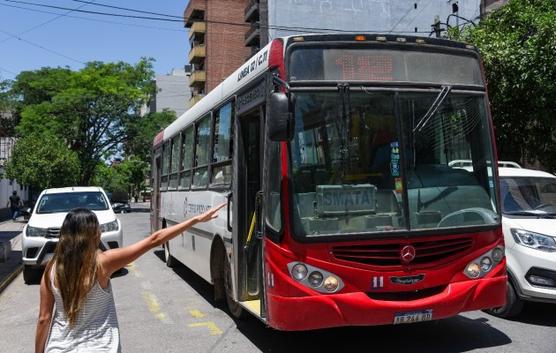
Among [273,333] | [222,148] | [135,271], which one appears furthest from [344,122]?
[135,271]

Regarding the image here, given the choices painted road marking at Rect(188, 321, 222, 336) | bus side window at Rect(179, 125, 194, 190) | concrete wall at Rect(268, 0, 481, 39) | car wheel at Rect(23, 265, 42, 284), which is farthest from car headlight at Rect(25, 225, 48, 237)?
concrete wall at Rect(268, 0, 481, 39)

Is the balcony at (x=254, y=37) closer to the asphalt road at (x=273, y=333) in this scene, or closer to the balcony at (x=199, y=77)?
the balcony at (x=199, y=77)

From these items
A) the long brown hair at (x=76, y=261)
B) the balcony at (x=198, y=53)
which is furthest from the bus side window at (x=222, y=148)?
the balcony at (x=198, y=53)

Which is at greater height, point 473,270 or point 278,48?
point 278,48

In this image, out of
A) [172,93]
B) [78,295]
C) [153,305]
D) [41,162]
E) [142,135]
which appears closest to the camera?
[78,295]

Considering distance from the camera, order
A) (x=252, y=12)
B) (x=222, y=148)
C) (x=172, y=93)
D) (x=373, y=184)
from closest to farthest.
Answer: (x=373, y=184), (x=222, y=148), (x=252, y=12), (x=172, y=93)

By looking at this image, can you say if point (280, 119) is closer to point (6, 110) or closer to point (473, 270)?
point (473, 270)

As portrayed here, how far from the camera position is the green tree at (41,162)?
3559 cm

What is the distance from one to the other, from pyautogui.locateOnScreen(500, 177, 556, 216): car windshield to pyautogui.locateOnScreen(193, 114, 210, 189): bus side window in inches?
157

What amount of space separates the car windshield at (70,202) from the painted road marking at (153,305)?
10.7 feet

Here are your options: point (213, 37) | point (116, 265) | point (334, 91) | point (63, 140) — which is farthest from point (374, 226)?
point (213, 37)

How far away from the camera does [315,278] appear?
5.27 meters

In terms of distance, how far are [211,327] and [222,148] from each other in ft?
7.24

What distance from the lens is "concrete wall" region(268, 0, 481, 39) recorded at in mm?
42406
